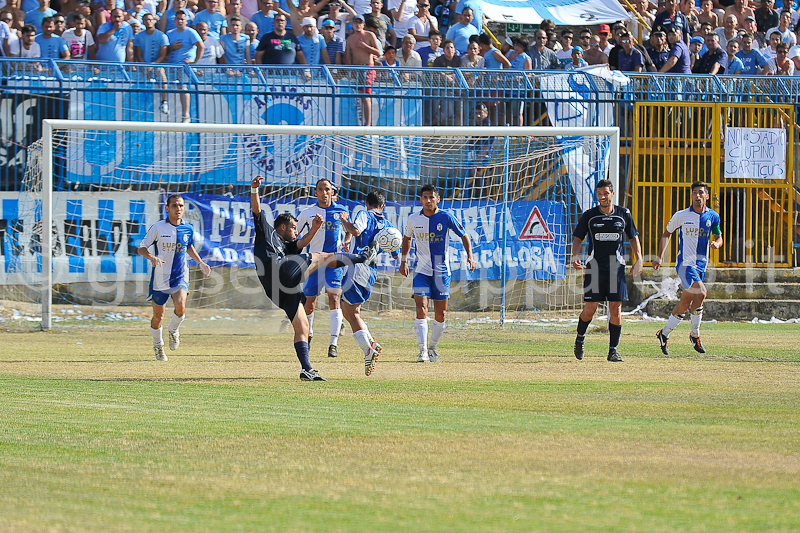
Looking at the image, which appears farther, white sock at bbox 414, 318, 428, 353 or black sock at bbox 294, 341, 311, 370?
white sock at bbox 414, 318, 428, 353

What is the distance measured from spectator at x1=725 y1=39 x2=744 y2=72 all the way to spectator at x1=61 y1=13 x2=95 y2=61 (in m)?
11.8

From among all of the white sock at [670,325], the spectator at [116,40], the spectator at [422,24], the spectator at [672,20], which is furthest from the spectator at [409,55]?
Answer: the white sock at [670,325]

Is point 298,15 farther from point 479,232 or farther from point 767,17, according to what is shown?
point 767,17

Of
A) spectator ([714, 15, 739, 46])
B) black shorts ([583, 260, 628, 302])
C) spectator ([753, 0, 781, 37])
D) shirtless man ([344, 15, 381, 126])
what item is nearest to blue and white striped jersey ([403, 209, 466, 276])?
black shorts ([583, 260, 628, 302])

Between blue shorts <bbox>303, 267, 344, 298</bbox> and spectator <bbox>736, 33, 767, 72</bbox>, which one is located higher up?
spectator <bbox>736, 33, 767, 72</bbox>

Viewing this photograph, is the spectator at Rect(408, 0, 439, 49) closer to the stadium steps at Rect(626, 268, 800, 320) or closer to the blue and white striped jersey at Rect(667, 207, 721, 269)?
the stadium steps at Rect(626, 268, 800, 320)

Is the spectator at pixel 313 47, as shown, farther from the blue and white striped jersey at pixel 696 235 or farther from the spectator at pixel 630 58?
the blue and white striped jersey at pixel 696 235

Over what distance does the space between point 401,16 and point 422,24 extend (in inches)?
16.9

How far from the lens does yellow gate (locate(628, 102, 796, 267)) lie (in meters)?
19.1

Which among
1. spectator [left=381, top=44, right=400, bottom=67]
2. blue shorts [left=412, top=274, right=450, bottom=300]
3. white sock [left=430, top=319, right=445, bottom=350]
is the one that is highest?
spectator [left=381, top=44, right=400, bottom=67]

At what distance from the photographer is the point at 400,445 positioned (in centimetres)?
723

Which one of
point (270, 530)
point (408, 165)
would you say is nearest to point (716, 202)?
point (408, 165)

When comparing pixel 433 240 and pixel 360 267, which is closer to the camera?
pixel 360 267

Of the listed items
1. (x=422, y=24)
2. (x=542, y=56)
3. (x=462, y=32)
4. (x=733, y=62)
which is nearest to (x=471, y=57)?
(x=462, y=32)
